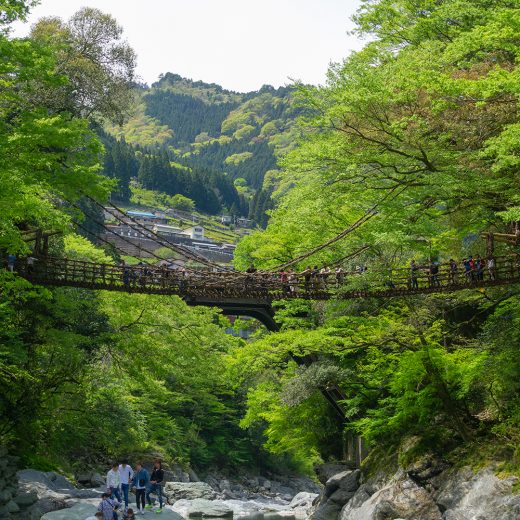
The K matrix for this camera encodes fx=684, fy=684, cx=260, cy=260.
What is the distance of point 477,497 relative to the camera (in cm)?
1440

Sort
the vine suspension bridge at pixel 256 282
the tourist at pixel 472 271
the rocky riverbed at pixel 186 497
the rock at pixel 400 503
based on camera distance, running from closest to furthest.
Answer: the tourist at pixel 472 271 < the rocky riverbed at pixel 186 497 < the vine suspension bridge at pixel 256 282 < the rock at pixel 400 503

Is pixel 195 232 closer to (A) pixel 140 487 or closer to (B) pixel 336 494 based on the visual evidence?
(B) pixel 336 494

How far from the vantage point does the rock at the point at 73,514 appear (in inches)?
533

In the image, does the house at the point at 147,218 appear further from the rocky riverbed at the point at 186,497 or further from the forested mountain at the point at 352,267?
the forested mountain at the point at 352,267

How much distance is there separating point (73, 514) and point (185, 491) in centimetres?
1491

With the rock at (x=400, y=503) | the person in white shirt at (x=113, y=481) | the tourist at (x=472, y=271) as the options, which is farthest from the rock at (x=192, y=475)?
the tourist at (x=472, y=271)

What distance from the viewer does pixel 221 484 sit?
3903 centimetres

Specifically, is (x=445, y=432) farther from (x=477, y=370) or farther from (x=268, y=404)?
(x=268, y=404)

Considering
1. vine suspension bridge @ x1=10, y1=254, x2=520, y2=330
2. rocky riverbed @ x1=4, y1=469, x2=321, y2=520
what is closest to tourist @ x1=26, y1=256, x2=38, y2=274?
vine suspension bridge @ x1=10, y1=254, x2=520, y2=330

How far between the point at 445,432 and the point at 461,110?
8228 mm

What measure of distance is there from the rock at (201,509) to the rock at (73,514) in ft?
31.0

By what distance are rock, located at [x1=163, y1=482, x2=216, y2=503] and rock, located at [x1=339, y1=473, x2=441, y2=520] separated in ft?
36.9

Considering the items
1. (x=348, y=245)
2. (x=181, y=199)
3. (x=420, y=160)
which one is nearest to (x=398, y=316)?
(x=348, y=245)

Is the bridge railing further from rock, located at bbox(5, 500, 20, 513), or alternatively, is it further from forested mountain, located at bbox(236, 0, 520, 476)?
rock, located at bbox(5, 500, 20, 513)
